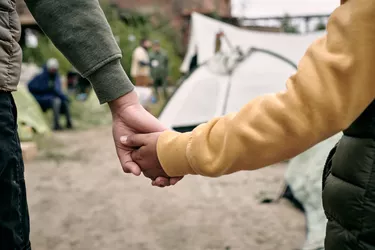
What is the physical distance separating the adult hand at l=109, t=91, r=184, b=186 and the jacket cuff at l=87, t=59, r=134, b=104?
4cm

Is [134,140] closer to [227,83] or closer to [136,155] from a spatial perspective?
[136,155]

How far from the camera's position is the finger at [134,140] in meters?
1.22

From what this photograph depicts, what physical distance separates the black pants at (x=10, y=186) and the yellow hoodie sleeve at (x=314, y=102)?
16.3 inches

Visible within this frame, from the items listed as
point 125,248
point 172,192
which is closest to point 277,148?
point 125,248

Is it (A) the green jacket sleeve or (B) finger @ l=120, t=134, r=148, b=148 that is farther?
(B) finger @ l=120, t=134, r=148, b=148

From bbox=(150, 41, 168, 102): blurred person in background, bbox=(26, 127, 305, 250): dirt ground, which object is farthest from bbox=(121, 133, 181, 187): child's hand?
bbox=(150, 41, 168, 102): blurred person in background

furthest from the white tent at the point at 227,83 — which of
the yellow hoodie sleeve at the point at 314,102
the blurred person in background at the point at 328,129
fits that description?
the yellow hoodie sleeve at the point at 314,102

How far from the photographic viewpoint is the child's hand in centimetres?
118

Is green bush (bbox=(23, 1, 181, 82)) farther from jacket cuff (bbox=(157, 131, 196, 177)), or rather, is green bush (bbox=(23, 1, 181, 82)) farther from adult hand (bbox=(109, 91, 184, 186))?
jacket cuff (bbox=(157, 131, 196, 177))

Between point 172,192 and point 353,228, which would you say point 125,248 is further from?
point 353,228

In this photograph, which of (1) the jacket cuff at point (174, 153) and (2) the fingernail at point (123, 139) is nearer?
(1) the jacket cuff at point (174, 153)

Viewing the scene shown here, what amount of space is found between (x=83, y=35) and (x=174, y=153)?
40 centimetres

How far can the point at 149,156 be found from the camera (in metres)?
1.19

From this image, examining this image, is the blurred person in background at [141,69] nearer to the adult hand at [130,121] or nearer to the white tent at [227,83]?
the white tent at [227,83]
